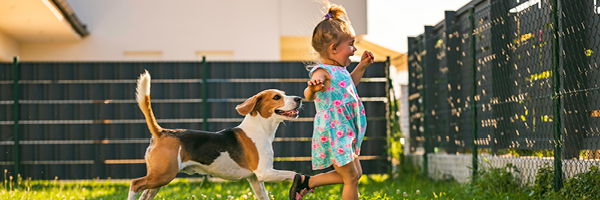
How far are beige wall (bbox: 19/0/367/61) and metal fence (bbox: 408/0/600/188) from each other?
5795mm

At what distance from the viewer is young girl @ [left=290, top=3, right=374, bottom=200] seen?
3.82m

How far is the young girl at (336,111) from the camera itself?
150 inches

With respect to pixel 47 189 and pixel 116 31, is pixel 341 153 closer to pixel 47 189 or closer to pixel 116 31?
pixel 47 189

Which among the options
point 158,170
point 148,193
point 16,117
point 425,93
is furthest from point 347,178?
point 16,117

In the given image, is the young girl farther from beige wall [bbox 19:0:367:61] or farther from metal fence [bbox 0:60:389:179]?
beige wall [bbox 19:0:367:61]

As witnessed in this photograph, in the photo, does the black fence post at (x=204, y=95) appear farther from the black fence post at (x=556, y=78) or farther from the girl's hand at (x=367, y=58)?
the black fence post at (x=556, y=78)

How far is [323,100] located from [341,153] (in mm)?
394

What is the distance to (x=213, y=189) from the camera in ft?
23.5

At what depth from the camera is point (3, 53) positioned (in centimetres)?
1174

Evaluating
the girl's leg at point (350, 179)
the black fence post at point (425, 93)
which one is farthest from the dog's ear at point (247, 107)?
the black fence post at point (425, 93)

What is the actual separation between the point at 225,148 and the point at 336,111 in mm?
1197

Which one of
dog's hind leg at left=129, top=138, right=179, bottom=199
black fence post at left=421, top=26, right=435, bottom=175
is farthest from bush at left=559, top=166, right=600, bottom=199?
black fence post at left=421, top=26, right=435, bottom=175

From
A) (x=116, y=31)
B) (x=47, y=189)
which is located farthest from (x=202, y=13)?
(x=47, y=189)

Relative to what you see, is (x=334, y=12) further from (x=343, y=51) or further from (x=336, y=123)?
(x=336, y=123)
